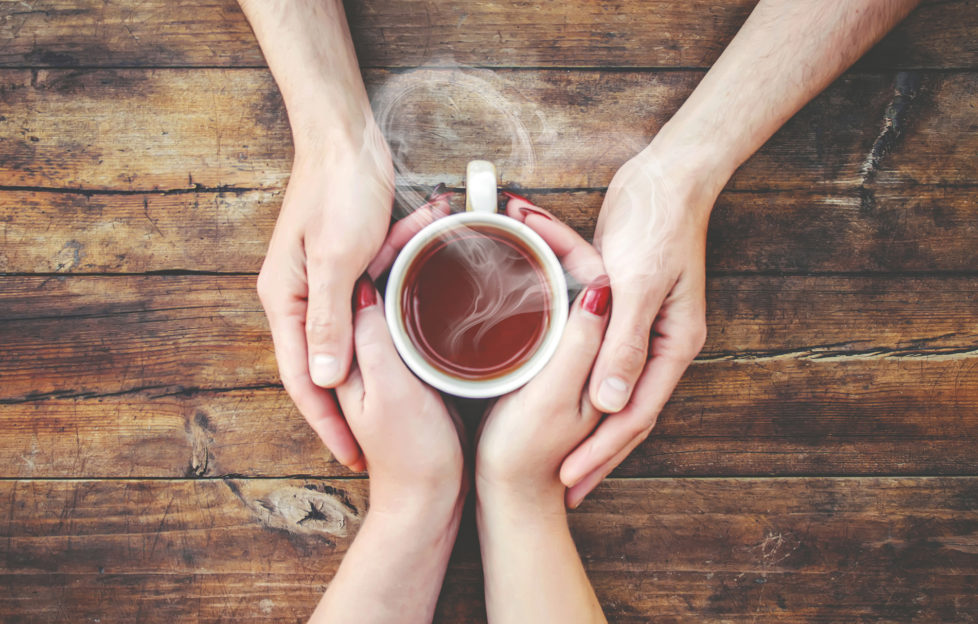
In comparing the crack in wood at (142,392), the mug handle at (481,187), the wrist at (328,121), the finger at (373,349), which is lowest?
the crack in wood at (142,392)

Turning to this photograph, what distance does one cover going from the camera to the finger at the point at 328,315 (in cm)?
88

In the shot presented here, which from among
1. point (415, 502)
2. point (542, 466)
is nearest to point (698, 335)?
point (542, 466)

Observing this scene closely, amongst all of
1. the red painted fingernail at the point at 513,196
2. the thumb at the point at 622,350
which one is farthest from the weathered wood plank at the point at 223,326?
the red painted fingernail at the point at 513,196

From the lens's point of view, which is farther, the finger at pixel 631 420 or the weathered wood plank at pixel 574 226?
the weathered wood plank at pixel 574 226

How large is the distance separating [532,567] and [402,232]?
643 mm

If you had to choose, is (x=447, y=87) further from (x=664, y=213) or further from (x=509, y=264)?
(x=664, y=213)

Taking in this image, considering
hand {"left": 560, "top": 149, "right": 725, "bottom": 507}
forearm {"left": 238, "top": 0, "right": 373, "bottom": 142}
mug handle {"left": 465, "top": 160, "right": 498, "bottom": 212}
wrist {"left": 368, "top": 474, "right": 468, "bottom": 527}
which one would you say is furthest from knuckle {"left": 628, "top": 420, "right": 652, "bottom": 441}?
forearm {"left": 238, "top": 0, "right": 373, "bottom": 142}

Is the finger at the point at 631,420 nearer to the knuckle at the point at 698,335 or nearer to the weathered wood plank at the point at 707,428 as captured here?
the knuckle at the point at 698,335

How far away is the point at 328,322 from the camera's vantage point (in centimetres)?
89

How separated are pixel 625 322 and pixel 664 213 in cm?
21

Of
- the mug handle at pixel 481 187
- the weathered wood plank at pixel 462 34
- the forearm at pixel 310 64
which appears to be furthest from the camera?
the weathered wood plank at pixel 462 34

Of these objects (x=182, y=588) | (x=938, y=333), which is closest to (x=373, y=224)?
(x=182, y=588)

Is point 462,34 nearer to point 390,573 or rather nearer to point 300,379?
point 300,379

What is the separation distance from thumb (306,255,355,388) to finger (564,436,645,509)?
1.63 ft
